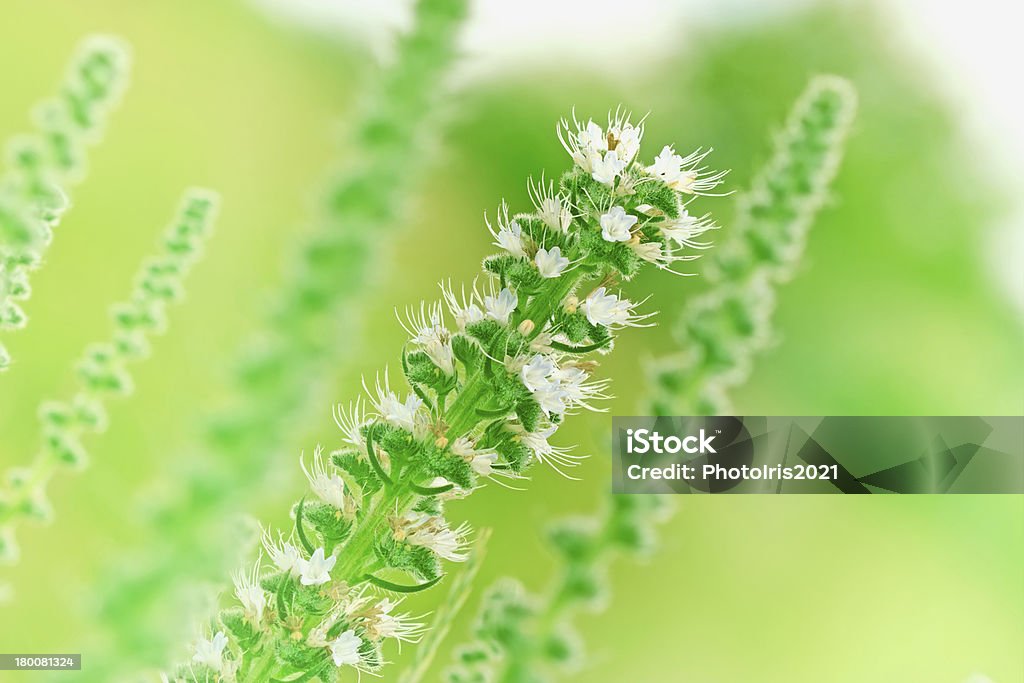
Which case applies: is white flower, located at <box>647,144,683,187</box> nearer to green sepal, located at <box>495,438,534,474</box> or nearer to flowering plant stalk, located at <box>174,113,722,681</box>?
flowering plant stalk, located at <box>174,113,722,681</box>

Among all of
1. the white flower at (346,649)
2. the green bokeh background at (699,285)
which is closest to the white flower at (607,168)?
the white flower at (346,649)

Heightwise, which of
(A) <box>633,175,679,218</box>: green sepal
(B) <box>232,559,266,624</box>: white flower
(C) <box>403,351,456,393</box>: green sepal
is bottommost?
(B) <box>232,559,266,624</box>: white flower

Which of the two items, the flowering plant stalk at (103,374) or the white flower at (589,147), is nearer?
the flowering plant stalk at (103,374)

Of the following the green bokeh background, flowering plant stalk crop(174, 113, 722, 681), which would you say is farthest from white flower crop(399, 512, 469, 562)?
the green bokeh background

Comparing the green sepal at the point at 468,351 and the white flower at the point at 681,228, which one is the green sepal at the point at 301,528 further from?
the white flower at the point at 681,228

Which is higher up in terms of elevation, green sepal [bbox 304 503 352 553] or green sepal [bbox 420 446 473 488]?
green sepal [bbox 420 446 473 488]

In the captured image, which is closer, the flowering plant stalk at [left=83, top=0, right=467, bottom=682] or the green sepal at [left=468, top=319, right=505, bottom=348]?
the flowering plant stalk at [left=83, top=0, right=467, bottom=682]
